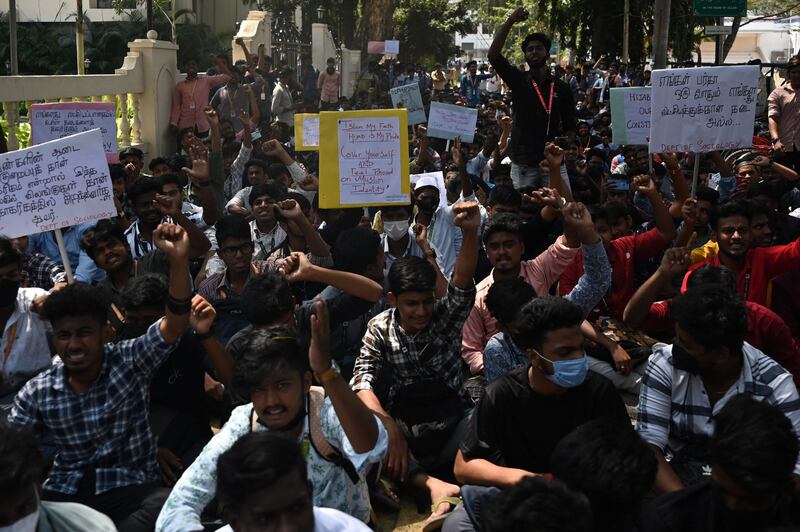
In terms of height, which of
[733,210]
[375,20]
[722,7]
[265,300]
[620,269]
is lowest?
[620,269]

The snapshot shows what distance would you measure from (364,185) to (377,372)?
1865 millimetres

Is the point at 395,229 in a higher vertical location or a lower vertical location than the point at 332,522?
higher

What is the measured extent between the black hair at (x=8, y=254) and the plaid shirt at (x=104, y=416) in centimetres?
120

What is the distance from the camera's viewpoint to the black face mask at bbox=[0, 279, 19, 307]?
489 cm

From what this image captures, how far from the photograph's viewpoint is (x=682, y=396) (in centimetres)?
407

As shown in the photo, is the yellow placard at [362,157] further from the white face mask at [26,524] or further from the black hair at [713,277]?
the white face mask at [26,524]

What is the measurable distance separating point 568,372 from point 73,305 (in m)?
1.98

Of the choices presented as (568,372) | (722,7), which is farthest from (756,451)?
(722,7)

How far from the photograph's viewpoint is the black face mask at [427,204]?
24.9 feet

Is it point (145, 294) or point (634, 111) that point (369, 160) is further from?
point (634, 111)

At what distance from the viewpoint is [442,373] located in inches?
197

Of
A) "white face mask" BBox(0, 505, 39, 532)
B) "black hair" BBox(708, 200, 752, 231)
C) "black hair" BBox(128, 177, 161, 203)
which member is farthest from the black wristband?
"black hair" BBox(708, 200, 752, 231)

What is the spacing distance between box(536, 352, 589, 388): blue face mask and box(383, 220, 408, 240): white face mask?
284 centimetres

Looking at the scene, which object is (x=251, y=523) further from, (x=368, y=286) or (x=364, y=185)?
(x=364, y=185)
